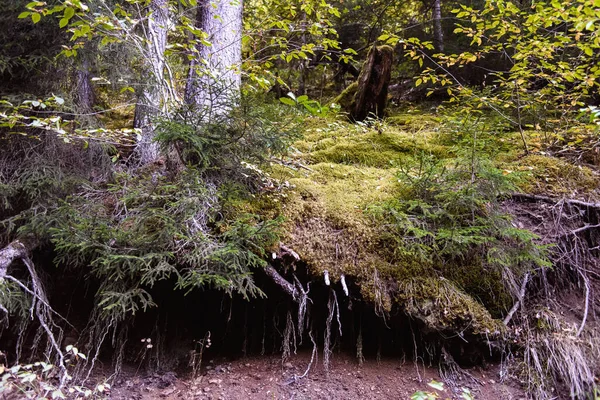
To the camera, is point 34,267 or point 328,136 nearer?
point 34,267

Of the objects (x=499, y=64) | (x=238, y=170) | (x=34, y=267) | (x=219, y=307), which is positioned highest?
(x=499, y=64)

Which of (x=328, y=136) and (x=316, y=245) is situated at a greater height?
(x=328, y=136)

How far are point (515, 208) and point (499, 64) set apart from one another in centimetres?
469

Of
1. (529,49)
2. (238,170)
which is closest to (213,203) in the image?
(238,170)

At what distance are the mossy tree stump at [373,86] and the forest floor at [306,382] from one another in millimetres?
4271

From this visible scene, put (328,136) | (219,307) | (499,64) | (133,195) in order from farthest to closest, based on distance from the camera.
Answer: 1. (499,64)
2. (328,136)
3. (219,307)
4. (133,195)

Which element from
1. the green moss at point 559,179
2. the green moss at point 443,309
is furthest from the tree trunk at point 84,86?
the green moss at point 559,179

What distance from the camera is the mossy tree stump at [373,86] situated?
5573mm

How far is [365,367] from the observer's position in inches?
118

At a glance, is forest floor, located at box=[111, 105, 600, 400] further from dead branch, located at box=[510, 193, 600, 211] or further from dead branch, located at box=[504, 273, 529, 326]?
dead branch, located at box=[504, 273, 529, 326]

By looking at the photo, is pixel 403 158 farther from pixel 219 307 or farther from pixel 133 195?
pixel 133 195

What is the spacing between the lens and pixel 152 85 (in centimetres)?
319

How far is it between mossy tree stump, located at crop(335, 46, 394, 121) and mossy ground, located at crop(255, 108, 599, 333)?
1818mm

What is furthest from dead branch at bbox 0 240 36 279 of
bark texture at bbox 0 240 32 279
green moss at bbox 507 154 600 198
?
green moss at bbox 507 154 600 198
